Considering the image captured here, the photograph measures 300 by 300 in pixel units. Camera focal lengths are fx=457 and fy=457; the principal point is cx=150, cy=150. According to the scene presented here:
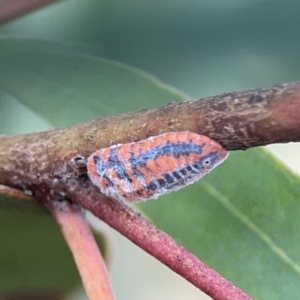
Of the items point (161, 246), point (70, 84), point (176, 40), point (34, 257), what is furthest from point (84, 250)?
point (176, 40)

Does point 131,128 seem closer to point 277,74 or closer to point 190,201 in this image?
point 190,201

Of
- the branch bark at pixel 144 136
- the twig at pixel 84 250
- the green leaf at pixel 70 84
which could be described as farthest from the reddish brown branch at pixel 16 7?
the twig at pixel 84 250

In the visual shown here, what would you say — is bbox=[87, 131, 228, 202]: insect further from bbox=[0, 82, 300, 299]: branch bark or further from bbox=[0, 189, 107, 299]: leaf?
bbox=[0, 189, 107, 299]: leaf

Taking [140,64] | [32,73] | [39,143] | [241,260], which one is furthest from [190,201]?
[140,64]

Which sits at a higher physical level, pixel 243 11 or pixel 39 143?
pixel 243 11

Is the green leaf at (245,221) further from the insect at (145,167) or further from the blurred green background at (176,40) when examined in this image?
the blurred green background at (176,40)

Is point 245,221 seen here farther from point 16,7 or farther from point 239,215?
point 16,7
